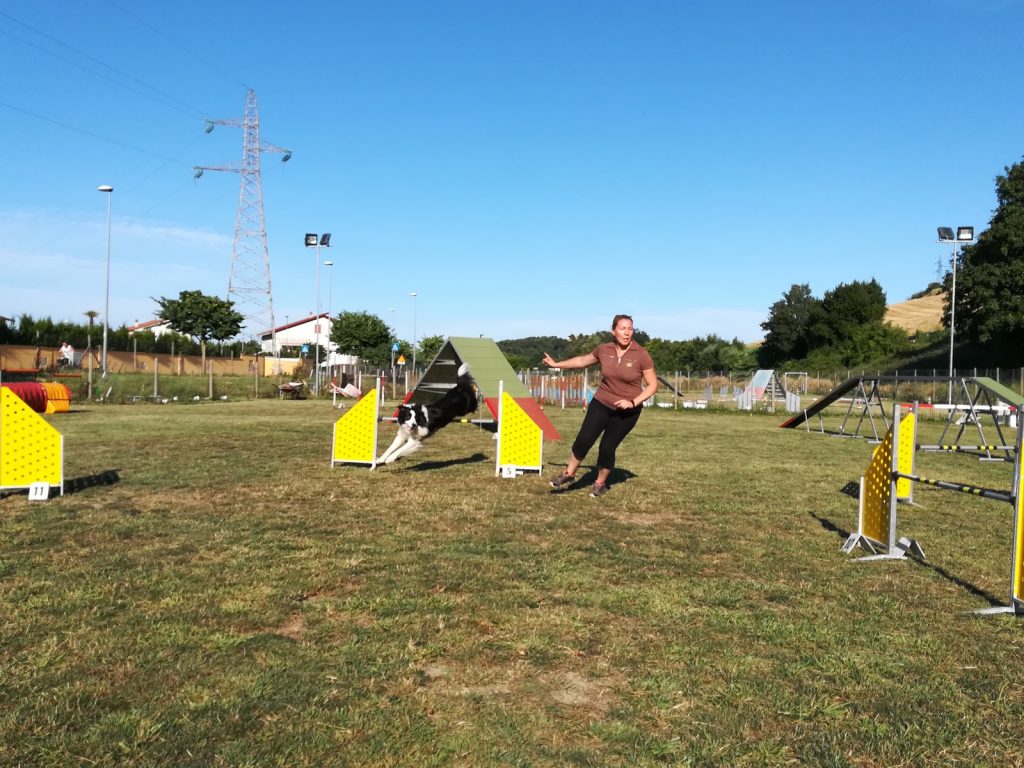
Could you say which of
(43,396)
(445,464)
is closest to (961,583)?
(445,464)

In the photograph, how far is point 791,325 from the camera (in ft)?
260

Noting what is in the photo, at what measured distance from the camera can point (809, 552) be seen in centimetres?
545

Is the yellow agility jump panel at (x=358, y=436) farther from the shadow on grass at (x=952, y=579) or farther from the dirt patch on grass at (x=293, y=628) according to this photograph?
the dirt patch on grass at (x=293, y=628)

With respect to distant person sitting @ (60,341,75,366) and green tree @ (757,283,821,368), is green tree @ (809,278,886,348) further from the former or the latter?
distant person sitting @ (60,341,75,366)

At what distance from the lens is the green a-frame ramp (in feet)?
45.1

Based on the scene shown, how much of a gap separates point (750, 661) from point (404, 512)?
391 centimetres

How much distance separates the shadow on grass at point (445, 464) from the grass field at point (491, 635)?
2282 mm

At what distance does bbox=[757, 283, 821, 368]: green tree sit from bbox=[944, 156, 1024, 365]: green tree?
103 ft

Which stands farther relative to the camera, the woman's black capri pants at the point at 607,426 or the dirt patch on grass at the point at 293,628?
the woman's black capri pants at the point at 607,426

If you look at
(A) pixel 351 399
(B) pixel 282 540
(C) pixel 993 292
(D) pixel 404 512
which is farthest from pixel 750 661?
(C) pixel 993 292

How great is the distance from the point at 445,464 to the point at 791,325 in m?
76.0

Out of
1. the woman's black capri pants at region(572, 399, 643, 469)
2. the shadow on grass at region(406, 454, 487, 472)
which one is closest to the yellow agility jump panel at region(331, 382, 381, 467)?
the shadow on grass at region(406, 454, 487, 472)

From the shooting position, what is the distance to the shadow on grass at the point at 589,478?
8216 millimetres

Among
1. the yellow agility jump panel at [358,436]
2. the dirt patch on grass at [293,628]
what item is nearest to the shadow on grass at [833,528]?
the dirt patch on grass at [293,628]
